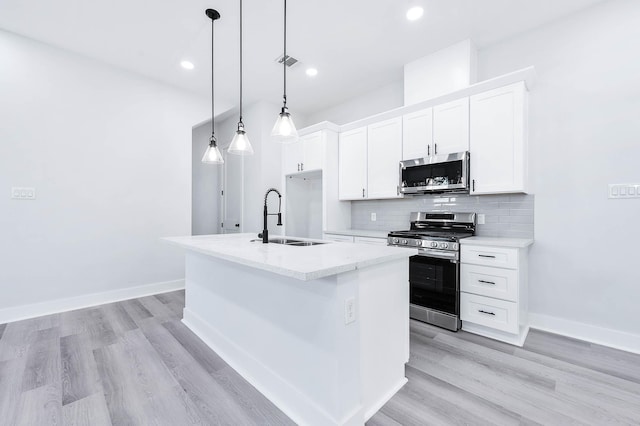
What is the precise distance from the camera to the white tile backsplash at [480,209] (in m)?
2.84

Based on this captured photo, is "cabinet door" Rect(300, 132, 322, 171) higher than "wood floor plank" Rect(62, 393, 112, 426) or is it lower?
higher

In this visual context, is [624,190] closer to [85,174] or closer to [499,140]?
[499,140]

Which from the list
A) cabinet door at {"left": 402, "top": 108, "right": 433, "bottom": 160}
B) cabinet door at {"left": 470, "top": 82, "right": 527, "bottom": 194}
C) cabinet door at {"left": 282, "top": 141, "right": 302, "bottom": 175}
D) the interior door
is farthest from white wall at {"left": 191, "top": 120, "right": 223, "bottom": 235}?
cabinet door at {"left": 470, "top": 82, "right": 527, "bottom": 194}

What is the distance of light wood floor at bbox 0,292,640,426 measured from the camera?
62.1 inches

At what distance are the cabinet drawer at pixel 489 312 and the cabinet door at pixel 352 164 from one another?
1.82m

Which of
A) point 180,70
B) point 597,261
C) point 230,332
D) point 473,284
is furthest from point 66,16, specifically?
point 597,261

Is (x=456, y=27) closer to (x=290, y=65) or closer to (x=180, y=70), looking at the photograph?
(x=290, y=65)

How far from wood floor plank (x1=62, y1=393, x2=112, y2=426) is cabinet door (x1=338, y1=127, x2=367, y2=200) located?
10.6ft

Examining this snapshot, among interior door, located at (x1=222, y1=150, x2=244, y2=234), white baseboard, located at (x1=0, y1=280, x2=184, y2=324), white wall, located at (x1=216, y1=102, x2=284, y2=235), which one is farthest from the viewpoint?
interior door, located at (x1=222, y1=150, x2=244, y2=234)

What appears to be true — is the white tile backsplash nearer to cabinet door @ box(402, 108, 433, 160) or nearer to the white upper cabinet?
cabinet door @ box(402, 108, 433, 160)

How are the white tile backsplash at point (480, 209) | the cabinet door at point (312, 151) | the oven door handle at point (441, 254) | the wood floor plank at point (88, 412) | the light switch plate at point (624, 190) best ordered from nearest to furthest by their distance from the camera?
the wood floor plank at point (88, 412) < the light switch plate at point (624, 190) < the oven door handle at point (441, 254) < the white tile backsplash at point (480, 209) < the cabinet door at point (312, 151)

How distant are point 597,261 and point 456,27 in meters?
2.52

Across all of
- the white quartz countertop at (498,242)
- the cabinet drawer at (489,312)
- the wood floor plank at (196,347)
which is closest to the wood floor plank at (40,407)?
the wood floor plank at (196,347)

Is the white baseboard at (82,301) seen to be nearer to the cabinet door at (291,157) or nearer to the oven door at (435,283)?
the cabinet door at (291,157)
